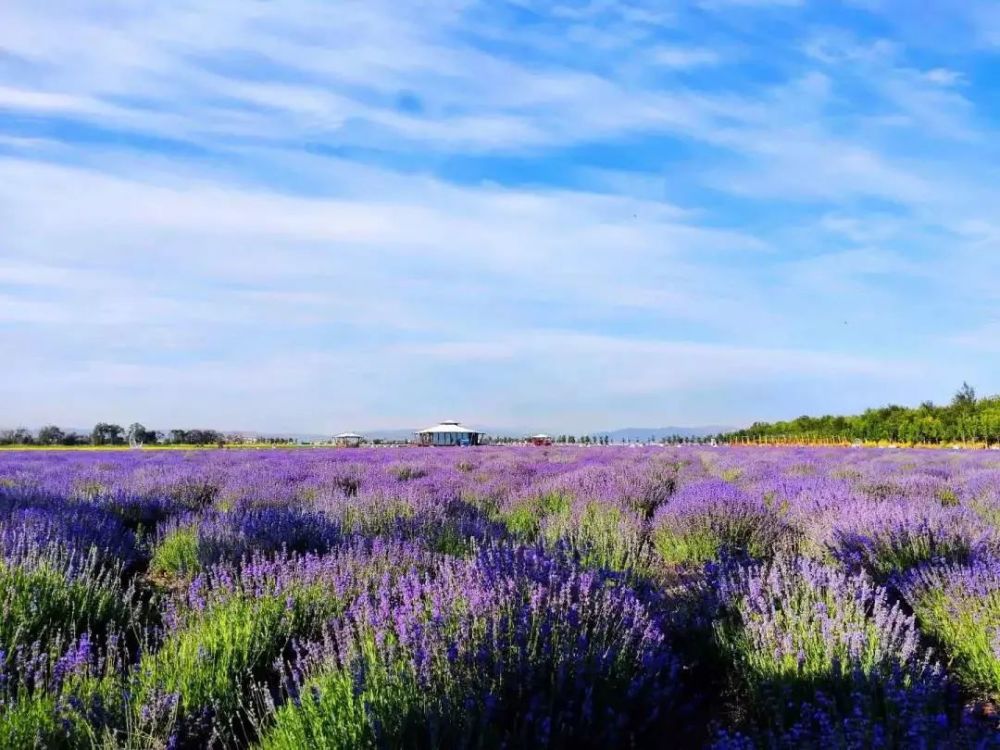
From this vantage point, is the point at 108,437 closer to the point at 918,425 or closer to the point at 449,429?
the point at 449,429

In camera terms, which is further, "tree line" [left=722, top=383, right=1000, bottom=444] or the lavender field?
"tree line" [left=722, top=383, right=1000, bottom=444]

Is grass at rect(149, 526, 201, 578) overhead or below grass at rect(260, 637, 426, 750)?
below

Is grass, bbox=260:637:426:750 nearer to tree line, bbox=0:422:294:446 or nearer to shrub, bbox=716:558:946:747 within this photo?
shrub, bbox=716:558:946:747

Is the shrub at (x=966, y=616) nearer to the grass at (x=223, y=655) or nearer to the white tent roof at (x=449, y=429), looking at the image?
the grass at (x=223, y=655)

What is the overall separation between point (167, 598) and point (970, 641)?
388cm

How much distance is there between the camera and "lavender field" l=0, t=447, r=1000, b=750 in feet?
6.72

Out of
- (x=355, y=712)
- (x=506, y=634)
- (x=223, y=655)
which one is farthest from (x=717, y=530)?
(x=355, y=712)

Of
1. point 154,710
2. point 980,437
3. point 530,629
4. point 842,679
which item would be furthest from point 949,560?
point 980,437

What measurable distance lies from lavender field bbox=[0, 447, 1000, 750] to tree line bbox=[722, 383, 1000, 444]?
2865 centimetres

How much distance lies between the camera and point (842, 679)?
2.49m

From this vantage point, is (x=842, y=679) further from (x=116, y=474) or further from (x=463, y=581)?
(x=116, y=474)

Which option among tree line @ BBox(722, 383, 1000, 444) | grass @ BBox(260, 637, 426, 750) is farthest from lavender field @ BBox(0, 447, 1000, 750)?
tree line @ BBox(722, 383, 1000, 444)

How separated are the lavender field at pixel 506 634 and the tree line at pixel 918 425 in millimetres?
28649

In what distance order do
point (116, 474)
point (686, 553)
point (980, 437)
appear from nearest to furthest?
1. point (686, 553)
2. point (116, 474)
3. point (980, 437)
